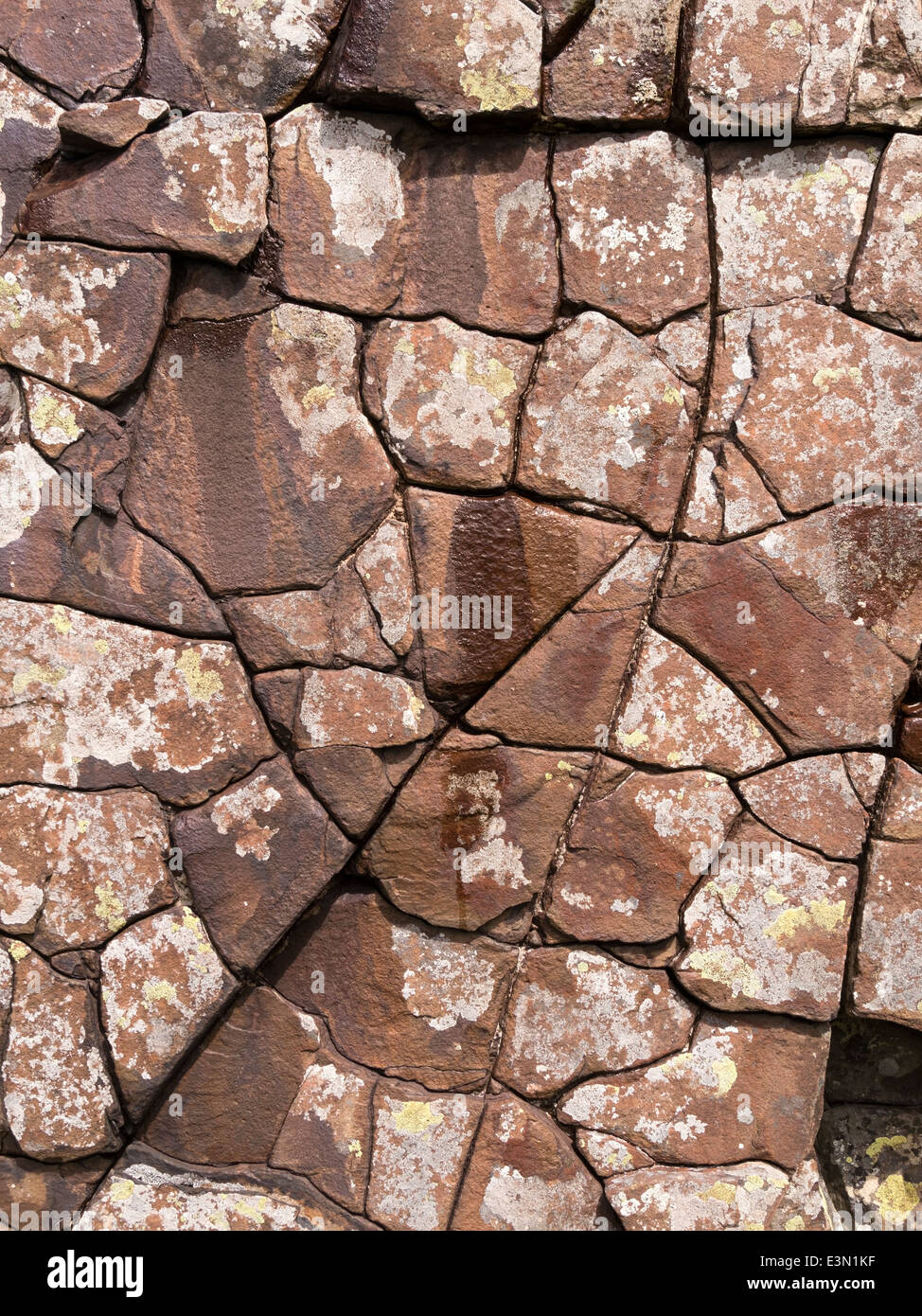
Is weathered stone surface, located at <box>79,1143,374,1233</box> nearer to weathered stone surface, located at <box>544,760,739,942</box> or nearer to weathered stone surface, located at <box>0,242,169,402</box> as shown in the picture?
weathered stone surface, located at <box>544,760,739,942</box>

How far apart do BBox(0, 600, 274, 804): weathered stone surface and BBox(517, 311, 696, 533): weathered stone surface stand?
0.87 m

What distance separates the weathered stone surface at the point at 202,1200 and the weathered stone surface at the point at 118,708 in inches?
34.3

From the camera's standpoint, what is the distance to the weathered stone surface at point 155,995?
2.16 metres

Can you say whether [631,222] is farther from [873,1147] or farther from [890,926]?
[873,1147]

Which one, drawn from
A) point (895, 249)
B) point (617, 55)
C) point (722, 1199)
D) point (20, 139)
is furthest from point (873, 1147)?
point (20, 139)

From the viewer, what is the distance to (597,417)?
2.22 metres

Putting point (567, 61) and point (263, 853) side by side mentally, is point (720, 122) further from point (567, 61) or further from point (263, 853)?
point (263, 853)

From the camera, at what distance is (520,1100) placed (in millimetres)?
2256

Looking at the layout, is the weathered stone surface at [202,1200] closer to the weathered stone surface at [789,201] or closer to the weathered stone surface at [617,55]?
the weathered stone surface at [789,201]

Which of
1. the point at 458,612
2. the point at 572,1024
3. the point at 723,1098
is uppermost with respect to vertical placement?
the point at 458,612

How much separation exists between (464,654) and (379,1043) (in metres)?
0.95

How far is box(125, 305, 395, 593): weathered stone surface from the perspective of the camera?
219 centimetres

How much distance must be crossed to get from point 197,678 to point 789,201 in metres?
1.76

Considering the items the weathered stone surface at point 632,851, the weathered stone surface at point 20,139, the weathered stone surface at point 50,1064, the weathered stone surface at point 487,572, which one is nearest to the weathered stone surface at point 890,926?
the weathered stone surface at point 632,851
